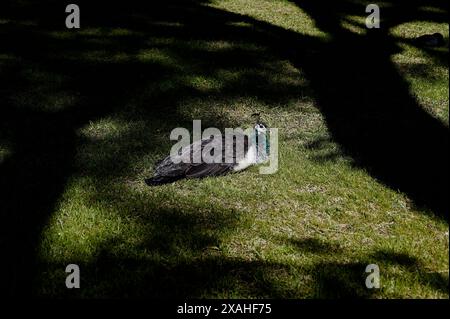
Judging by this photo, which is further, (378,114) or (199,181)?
(378,114)

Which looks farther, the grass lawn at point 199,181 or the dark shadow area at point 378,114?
the dark shadow area at point 378,114

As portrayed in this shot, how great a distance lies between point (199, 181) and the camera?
602 centimetres

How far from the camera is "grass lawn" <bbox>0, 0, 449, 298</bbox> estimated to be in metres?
4.63

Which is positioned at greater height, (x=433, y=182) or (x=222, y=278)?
(x=433, y=182)

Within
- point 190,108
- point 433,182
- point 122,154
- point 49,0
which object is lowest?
point 433,182

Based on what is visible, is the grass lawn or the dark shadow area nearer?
A: the grass lawn

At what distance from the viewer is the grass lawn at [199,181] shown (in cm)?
463

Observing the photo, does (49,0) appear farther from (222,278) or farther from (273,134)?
(222,278)

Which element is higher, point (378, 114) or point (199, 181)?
point (378, 114)

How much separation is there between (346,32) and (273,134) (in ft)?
17.0

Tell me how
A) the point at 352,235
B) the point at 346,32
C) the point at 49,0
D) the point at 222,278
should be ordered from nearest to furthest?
1. the point at 222,278
2. the point at 352,235
3. the point at 346,32
4. the point at 49,0
